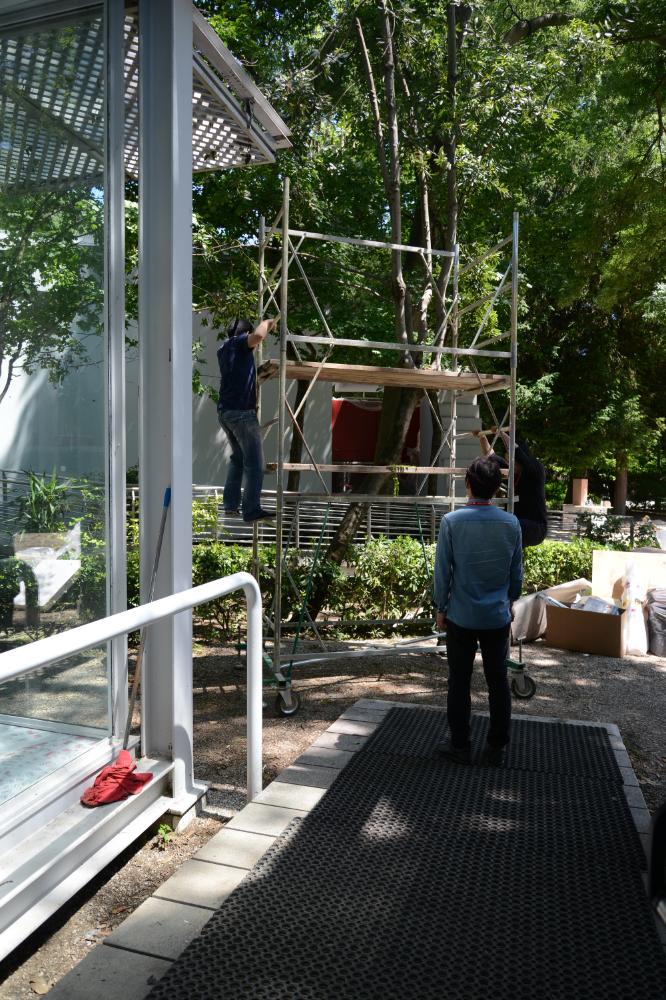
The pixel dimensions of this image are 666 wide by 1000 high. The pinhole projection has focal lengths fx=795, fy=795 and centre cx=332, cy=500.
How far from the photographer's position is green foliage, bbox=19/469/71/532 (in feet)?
11.5

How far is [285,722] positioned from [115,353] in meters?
3.09

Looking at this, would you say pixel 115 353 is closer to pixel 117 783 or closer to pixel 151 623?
pixel 151 623

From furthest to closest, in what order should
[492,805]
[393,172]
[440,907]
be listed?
[393,172], [492,805], [440,907]

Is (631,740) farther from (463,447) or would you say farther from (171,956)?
(463,447)

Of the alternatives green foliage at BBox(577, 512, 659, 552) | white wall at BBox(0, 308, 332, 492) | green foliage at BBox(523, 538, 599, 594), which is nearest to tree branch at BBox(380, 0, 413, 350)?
green foliage at BBox(523, 538, 599, 594)

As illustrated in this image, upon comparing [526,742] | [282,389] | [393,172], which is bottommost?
[526,742]

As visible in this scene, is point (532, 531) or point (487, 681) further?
point (532, 531)

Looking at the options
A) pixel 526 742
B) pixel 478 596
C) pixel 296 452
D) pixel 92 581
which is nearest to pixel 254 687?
pixel 92 581

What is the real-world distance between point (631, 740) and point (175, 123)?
184 inches

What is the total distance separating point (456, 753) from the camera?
4207mm

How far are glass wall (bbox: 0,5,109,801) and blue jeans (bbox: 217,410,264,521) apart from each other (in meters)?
1.87

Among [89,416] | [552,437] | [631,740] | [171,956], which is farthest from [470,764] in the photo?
[552,437]

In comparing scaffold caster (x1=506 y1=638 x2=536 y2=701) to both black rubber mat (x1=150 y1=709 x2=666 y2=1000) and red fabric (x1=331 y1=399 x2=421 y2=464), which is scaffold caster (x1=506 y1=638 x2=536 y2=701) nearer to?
black rubber mat (x1=150 y1=709 x2=666 y2=1000)

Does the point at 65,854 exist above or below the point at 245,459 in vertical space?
below
